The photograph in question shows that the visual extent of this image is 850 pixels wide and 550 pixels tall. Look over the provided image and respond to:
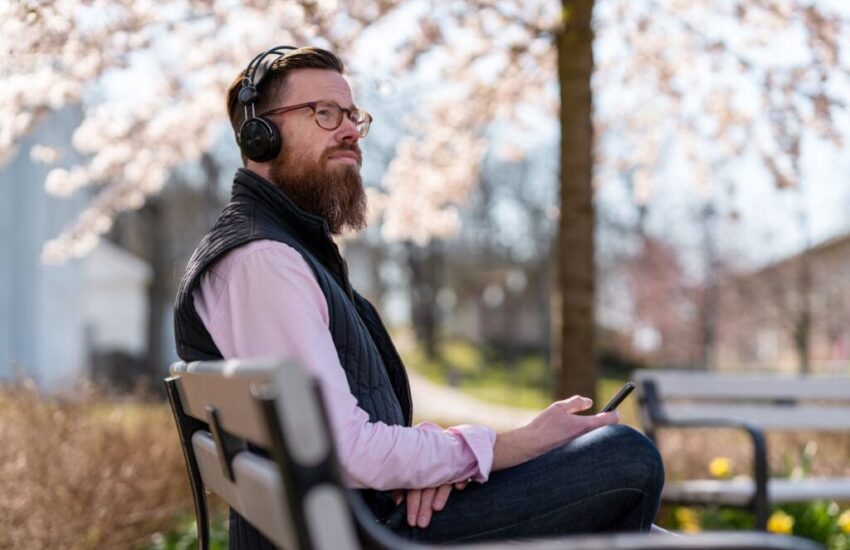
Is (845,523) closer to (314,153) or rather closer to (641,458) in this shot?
(641,458)

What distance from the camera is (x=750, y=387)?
5.92 meters

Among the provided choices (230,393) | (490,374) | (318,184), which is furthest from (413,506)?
(490,374)

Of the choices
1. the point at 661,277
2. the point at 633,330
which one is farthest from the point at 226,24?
the point at 633,330

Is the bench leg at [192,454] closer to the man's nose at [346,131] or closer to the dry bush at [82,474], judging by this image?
the man's nose at [346,131]

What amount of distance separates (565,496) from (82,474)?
3.21m

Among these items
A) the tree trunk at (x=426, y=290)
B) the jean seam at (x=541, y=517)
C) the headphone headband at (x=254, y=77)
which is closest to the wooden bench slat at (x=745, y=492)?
the jean seam at (x=541, y=517)

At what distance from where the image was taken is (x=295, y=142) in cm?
258

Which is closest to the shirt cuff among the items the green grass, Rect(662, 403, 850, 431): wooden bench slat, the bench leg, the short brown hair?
the bench leg

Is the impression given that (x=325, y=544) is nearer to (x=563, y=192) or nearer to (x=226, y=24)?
(x=563, y=192)

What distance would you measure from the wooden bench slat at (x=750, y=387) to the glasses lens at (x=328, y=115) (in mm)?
3327

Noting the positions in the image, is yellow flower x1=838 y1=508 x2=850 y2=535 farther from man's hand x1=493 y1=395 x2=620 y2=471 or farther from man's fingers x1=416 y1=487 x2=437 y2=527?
man's fingers x1=416 y1=487 x2=437 y2=527

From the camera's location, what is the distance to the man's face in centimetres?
257

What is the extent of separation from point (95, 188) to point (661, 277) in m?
21.1

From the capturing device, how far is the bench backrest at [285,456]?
1.48m
